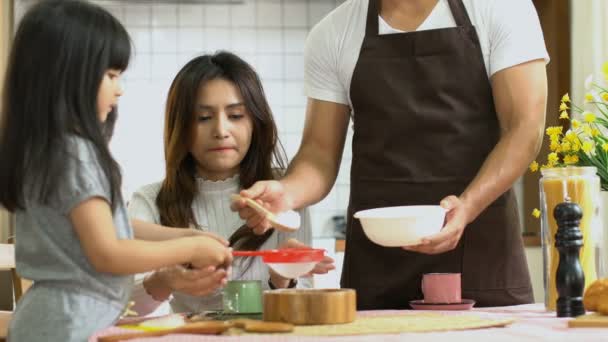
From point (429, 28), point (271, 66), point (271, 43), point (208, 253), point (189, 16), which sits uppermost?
point (189, 16)

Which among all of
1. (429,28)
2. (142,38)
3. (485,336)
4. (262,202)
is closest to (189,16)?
(142,38)

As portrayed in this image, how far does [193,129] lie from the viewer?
2.41 metres

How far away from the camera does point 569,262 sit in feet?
5.29

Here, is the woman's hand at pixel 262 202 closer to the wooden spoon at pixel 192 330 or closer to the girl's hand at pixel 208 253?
the girl's hand at pixel 208 253

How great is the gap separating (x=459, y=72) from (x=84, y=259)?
1.00m

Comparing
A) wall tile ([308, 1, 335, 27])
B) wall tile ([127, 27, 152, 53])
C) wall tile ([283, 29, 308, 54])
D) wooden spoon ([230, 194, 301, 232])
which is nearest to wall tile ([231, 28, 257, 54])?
wall tile ([283, 29, 308, 54])

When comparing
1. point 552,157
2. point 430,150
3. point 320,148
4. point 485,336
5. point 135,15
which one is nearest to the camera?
point 485,336

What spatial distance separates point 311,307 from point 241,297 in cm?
23

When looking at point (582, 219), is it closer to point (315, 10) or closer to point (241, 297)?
point (241, 297)

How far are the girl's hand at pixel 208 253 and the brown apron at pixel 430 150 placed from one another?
621mm

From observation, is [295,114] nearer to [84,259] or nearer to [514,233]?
[514,233]

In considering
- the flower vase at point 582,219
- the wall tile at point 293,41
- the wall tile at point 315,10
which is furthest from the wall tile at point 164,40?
the flower vase at point 582,219

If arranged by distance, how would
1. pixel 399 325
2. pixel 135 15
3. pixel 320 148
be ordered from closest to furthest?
pixel 399 325, pixel 320 148, pixel 135 15

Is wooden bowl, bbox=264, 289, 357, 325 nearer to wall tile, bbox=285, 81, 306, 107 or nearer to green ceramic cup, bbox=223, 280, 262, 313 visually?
green ceramic cup, bbox=223, 280, 262, 313
